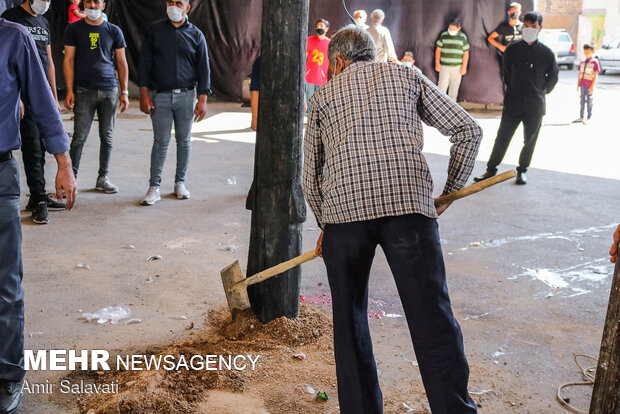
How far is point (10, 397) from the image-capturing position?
3.29m

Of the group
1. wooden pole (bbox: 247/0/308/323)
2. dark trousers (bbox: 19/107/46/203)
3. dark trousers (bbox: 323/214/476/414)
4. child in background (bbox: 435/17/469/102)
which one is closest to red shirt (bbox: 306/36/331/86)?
child in background (bbox: 435/17/469/102)

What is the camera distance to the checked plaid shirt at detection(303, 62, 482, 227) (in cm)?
291

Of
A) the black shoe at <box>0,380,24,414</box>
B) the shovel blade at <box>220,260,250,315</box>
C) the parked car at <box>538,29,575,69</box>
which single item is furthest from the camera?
the parked car at <box>538,29,575,69</box>

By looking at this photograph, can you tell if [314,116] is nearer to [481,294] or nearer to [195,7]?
[481,294]

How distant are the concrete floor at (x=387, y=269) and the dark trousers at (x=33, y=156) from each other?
0.31 metres

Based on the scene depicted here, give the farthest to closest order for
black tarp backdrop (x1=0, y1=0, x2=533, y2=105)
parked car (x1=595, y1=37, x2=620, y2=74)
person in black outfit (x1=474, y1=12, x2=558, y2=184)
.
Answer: parked car (x1=595, y1=37, x2=620, y2=74) < black tarp backdrop (x1=0, y1=0, x2=533, y2=105) < person in black outfit (x1=474, y1=12, x2=558, y2=184)

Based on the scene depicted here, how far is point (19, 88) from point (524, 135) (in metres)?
6.25

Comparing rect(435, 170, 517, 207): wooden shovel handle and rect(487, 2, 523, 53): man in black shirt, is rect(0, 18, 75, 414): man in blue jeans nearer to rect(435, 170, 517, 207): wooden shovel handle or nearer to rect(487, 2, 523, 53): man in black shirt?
rect(435, 170, 517, 207): wooden shovel handle

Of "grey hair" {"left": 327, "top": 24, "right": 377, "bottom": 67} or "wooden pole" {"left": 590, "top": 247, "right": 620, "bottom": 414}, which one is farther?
"grey hair" {"left": 327, "top": 24, "right": 377, "bottom": 67}

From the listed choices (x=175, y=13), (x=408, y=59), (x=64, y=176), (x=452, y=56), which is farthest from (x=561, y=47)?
(x=64, y=176)

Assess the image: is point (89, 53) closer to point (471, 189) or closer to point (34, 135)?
point (34, 135)

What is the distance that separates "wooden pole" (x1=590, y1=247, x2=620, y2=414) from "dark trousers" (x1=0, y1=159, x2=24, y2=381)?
2644mm

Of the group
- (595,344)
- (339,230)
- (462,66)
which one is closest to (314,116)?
(339,230)

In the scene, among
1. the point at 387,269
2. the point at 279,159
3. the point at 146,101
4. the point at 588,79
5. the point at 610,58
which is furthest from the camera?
the point at 610,58
